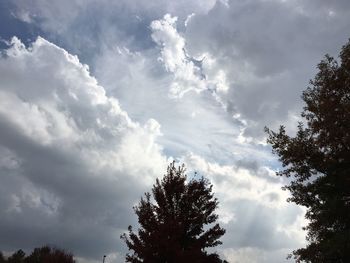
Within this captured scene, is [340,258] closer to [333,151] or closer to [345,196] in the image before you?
[345,196]

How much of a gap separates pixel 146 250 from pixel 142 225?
2103 millimetres

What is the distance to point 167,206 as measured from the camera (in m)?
24.0

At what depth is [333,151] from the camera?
1917cm

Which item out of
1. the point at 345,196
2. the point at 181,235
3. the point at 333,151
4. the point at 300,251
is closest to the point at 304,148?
the point at 333,151

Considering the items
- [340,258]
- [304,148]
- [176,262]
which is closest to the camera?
[340,258]

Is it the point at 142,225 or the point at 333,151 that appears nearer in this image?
the point at 333,151

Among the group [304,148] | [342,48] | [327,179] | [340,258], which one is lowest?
[340,258]

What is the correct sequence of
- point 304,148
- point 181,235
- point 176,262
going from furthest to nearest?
1. point 181,235
2. point 176,262
3. point 304,148

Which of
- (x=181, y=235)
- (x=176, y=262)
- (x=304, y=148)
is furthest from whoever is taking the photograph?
(x=181, y=235)

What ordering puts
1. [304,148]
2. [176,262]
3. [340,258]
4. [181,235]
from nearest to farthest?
[340,258]
[304,148]
[176,262]
[181,235]

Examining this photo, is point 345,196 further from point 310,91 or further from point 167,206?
point 167,206

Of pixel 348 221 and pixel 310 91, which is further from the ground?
pixel 310 91

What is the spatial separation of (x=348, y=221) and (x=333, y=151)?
10.1ft

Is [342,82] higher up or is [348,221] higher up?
[342,82]
